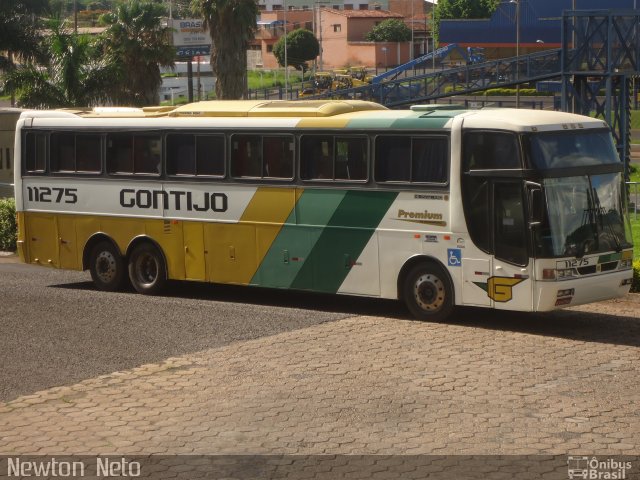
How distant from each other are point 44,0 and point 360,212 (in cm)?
4170

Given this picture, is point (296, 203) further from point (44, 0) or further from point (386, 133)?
point (44, 0)

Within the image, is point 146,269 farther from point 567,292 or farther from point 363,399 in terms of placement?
point 363,399

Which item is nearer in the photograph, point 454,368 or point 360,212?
point 454,368

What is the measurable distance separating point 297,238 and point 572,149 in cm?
435

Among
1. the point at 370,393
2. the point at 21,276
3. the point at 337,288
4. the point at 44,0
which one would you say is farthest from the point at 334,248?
the point at 44,0

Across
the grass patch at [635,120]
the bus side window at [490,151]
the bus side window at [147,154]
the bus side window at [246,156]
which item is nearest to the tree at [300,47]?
the grass patch at [635,120]

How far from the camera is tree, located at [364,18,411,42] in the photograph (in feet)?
346

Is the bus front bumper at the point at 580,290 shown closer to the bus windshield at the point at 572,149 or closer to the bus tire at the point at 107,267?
the bus windshield at the point at 572,149

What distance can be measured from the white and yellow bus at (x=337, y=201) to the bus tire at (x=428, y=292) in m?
0.03

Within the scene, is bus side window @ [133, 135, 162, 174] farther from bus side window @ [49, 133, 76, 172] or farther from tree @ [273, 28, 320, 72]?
tree @ [273, 28, 320, 72]

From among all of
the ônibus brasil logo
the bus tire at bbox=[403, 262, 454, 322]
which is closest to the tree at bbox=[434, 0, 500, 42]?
the bus tire at bbox=[403, 262, 454, 322]

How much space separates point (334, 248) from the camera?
17453 mm

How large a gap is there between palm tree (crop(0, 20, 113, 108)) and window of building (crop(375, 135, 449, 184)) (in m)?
24.5

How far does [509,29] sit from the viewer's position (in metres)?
93.9
